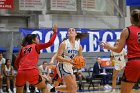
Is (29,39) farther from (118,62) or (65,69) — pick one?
(118,62)

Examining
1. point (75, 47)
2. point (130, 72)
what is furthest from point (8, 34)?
point (130, 72)

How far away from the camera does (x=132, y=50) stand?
20.4ft

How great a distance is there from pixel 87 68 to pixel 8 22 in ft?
17.3

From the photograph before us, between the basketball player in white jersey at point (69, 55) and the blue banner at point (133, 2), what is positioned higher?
the blue banner at point (133, 2)

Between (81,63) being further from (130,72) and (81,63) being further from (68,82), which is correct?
(130,72)

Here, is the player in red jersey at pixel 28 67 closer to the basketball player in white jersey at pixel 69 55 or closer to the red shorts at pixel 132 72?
the basketball player in white jersey at pixel 69 55

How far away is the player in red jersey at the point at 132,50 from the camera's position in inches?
241

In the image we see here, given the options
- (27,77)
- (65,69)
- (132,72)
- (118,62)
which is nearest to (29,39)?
(27,77)

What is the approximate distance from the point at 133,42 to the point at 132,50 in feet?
0.44

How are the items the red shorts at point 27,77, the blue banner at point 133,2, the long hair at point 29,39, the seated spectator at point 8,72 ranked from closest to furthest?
the red shorts at point 27,77 < the long hair at point 29,39 < the blue banner at point 133,2 < the seated spectator at point 8,72

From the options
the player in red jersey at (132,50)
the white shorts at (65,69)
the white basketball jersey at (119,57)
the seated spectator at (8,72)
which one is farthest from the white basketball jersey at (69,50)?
the seated spectator at (8,72)

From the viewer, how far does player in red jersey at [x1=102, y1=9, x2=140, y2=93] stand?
6121 millimetres

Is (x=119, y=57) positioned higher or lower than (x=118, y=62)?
higher

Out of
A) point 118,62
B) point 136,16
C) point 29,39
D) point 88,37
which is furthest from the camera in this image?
point 88,37
